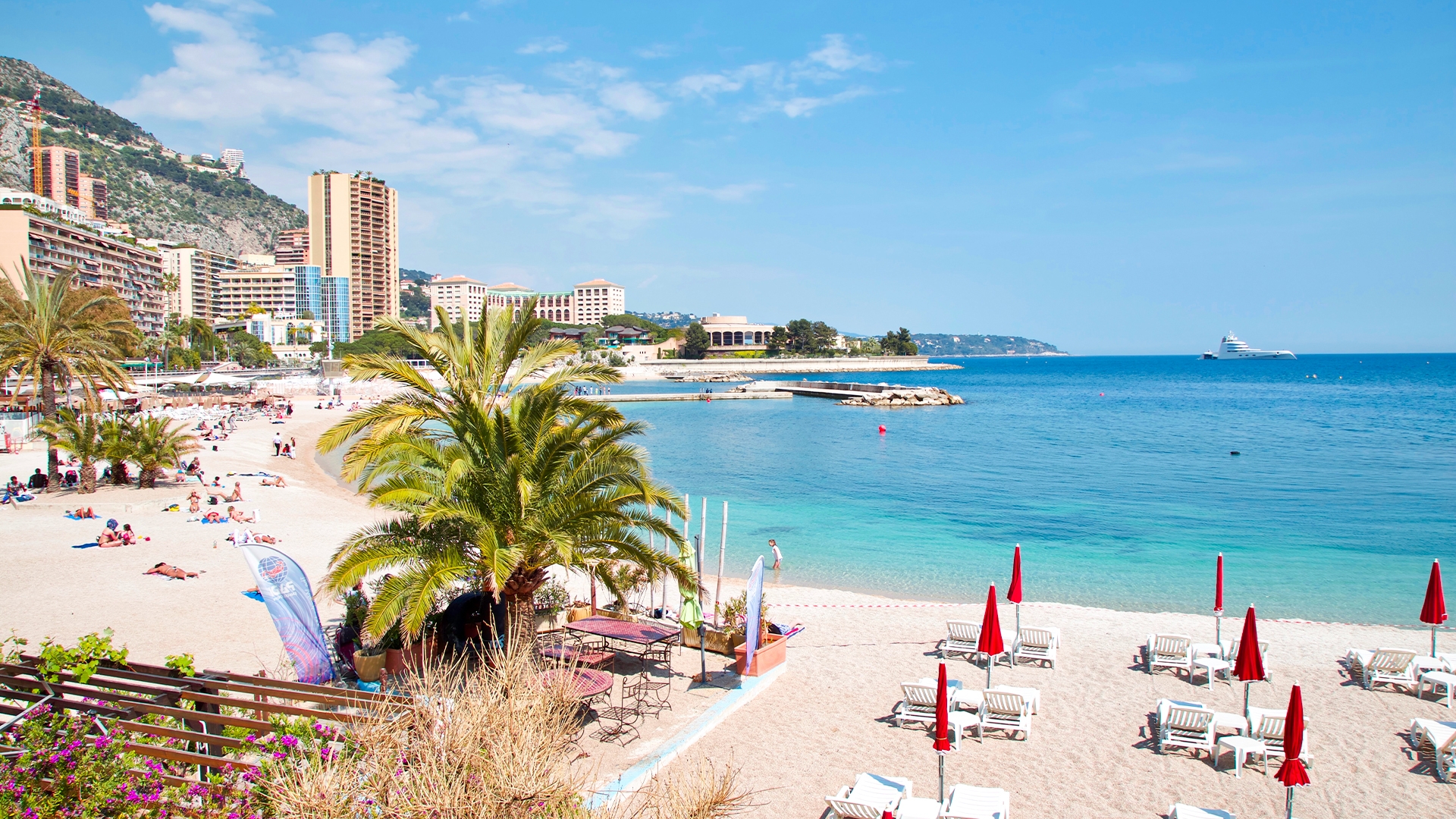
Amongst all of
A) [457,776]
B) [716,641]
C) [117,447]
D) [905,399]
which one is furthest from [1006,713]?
[905,399]

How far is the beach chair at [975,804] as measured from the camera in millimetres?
6625

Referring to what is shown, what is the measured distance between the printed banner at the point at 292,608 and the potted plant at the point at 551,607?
3.56m

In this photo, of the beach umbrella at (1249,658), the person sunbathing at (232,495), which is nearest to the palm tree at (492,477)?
the beach umbrella at (1249,658)

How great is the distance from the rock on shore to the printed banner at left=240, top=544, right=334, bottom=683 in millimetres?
70999

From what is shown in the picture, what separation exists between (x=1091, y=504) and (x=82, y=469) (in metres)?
30.0

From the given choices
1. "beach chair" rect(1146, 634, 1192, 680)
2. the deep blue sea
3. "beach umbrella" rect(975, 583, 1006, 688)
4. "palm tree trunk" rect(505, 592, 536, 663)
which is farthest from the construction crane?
"beach chair" rect(1146, 634, 1192, 680)

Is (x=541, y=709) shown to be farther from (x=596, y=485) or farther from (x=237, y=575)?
(x=237, y=575)

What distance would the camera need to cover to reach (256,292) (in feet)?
494

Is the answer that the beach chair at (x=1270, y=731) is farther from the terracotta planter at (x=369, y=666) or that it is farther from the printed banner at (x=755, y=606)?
the terracotta planter at (x=369, y=666)

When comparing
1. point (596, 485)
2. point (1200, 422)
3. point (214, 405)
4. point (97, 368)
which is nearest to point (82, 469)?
point (97, 368)

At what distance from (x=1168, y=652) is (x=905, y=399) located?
222ft

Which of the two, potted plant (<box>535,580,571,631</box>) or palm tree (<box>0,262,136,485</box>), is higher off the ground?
palm tree (<box>0,262,136,485</box>)

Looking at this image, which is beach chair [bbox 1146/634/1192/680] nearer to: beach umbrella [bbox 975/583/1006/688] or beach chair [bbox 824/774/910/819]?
beach umbrella [bbox 975/583/1006/688]

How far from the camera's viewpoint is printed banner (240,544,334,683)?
790 cm
